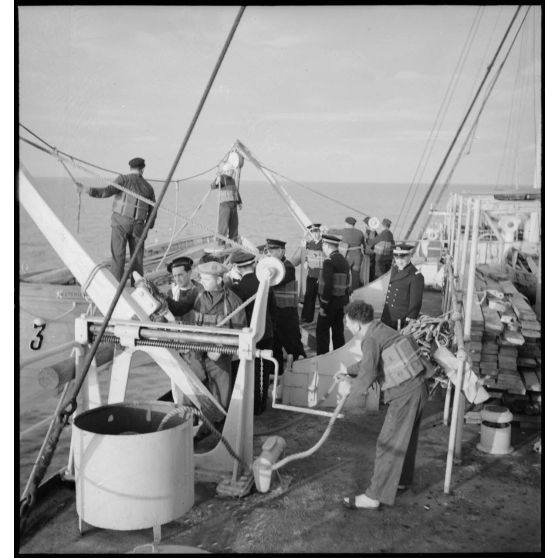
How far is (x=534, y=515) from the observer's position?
4805mm

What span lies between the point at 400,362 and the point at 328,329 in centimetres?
377

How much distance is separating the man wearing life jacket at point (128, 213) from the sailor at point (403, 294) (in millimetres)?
3358

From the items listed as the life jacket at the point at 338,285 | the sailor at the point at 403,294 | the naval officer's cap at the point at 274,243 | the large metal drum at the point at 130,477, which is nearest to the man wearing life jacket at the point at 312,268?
the life jacket at the point at 338,285

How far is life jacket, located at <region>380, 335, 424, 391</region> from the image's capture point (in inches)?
189

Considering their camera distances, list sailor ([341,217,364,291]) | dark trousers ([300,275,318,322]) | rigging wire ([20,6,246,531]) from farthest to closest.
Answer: sailor ([341,217,364,291]), dark trousers ([300,275,318,322]), rigging wire ([20,6,246,531])

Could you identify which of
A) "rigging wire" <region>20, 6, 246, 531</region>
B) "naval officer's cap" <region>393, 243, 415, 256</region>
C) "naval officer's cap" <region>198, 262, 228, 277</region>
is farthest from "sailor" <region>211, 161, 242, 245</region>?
"rigging wire" <region>20, 6, 246, 531</region>

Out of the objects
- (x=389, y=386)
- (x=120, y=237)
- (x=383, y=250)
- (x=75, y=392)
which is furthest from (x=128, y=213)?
(x=383, y=250)

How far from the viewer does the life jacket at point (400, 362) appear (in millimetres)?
4801

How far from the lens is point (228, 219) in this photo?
11938 mm

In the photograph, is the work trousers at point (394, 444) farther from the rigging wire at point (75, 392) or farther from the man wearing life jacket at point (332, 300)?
the man wearing life jacket at point (332, 300)

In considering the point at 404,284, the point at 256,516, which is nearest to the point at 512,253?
the point at 404,284

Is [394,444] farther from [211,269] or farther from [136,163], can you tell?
[136,163]

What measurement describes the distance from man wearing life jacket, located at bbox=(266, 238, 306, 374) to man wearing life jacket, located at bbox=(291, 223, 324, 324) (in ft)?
2.75

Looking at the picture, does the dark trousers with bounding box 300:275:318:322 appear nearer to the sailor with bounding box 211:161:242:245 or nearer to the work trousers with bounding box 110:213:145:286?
the work trousers with bounding box 110:213:145:286
